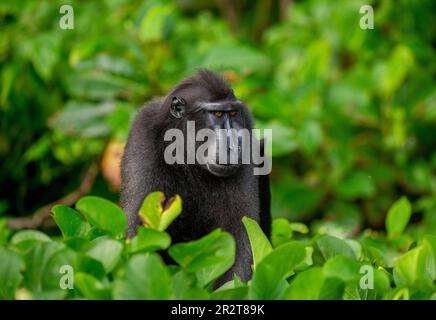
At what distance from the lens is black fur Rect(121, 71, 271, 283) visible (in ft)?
11.2

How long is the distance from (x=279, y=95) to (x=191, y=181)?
3.25 metres

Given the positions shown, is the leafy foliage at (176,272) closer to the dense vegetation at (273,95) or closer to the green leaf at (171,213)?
the green leaf at (171,213)

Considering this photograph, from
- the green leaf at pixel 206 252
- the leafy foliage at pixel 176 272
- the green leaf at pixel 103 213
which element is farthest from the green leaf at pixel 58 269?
the green leaf at pixel 206 252

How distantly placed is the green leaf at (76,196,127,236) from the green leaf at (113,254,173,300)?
35 centimetres

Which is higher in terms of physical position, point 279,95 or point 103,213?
→ point 279,95

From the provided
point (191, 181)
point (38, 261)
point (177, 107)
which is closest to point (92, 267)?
point (38, 261)

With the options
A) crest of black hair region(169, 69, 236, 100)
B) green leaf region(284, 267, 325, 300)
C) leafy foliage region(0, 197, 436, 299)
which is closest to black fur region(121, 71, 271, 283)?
crest of black hair region(169, 69, 236, 100)

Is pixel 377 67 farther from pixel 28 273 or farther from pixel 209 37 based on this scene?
pixel 28 273

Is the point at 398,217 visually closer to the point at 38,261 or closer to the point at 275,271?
the point at 275,271

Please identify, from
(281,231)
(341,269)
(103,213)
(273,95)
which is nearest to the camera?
(341,269)

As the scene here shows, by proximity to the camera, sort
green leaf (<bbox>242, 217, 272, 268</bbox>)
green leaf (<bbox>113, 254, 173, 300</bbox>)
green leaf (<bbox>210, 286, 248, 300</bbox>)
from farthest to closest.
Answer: green leaf (<bbox>242, 217, 272, 268</bbox>), green leaf (<bbox>210, 286, 248, 300</bbox>), green leaf (<bbox>113, 254, 173, 300</bbox>)

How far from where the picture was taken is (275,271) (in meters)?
2.19

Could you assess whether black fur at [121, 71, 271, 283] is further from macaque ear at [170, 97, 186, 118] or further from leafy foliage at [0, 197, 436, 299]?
leafy foliage at [0, 197, 436, 299]
